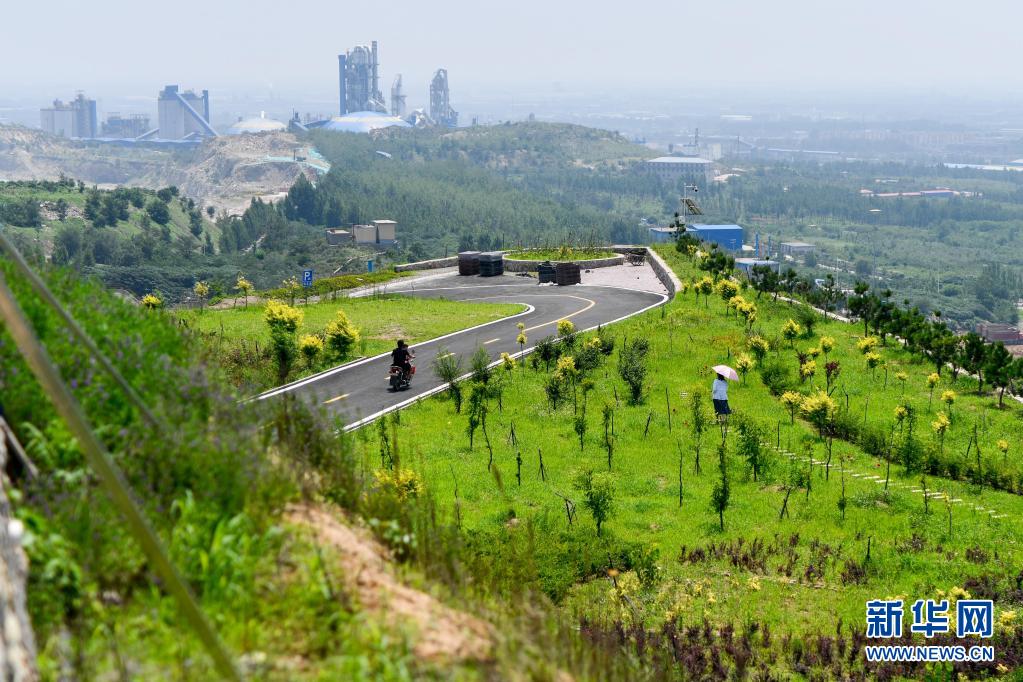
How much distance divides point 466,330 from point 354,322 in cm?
294

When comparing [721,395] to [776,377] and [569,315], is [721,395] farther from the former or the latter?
[569,315]

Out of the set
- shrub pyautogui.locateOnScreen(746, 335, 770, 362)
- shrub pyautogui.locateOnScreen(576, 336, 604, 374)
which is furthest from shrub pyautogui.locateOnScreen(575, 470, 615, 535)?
shrub pyautogui.locateOnScreen(746, 335, 770, 362)

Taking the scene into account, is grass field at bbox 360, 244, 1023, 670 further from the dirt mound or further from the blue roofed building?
the blue roofed building

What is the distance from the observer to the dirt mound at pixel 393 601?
6.52m

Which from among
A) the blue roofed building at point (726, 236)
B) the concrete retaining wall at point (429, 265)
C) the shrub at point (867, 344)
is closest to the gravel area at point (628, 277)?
the concrete retaining wall at point (429, 265)

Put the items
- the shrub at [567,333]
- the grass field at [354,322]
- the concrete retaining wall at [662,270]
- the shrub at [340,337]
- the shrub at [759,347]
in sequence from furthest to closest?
the concrete retaining wall at [662,270] < the shrub at [567,333] < the shrub at [759,347] < the shrub at [340,337] < the grass field at [354,322]

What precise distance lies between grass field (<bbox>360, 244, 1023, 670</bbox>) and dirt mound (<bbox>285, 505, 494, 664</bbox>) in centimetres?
225

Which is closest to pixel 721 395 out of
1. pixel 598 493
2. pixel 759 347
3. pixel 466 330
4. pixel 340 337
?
pixel 759 347

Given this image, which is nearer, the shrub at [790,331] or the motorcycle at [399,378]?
the motorcycle at [399,378]

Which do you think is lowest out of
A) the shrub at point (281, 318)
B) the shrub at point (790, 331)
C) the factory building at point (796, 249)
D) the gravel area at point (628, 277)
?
the factory building at point (796, 249)

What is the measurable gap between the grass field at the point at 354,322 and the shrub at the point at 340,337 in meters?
0.28

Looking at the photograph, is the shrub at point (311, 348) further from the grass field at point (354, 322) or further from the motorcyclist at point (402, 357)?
the motorcyclist at point (402, 357)

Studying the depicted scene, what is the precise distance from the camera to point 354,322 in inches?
1112

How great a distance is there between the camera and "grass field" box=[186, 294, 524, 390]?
22078 millimetres
